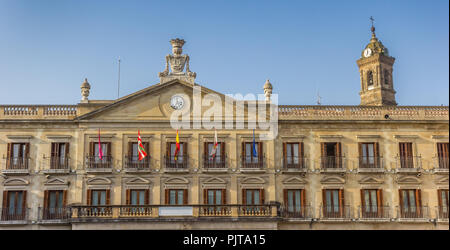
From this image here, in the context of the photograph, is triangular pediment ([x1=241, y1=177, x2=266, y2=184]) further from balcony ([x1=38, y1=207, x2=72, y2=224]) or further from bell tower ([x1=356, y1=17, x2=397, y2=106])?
bell tower ([x1=356, y1=17, x2=397, y2=106])

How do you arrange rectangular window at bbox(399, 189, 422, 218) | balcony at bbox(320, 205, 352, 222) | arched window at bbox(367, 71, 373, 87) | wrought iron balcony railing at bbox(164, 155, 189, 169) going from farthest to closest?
arched window at bbox(367, 71, 373, 87), rectangular window at bbox(399, 189, 422, 218), wrought iron balcony railing at bbox(164, 155, 189, 169), balcony at bbox(320, 205, 352, 222)

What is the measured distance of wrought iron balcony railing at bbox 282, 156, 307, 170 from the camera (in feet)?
149

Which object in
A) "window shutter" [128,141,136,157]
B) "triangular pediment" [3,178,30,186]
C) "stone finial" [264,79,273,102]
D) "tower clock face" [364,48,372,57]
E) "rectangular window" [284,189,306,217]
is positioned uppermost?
"tower clock face" [364,48,372,57]

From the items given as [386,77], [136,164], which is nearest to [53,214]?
[136,164]

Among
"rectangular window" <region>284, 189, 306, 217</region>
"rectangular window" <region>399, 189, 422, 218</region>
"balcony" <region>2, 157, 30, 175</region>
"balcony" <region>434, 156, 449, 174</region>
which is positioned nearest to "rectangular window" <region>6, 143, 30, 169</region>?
"balcony" <region>2, 157, 30, 175</region>

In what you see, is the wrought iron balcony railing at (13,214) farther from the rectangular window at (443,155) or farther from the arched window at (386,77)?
the arched window at (386,77)

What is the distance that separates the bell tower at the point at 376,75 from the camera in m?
66.1

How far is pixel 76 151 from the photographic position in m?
44.9

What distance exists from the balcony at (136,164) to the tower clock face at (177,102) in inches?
161

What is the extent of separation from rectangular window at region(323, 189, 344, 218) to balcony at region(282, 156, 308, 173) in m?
2.32

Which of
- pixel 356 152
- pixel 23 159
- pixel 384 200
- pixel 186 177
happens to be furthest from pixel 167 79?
pixel 384 200

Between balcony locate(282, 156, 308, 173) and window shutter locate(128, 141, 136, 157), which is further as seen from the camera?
balcony locate(282, 156, 308, 173)

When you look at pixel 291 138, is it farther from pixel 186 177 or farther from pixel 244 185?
pixel 186 177

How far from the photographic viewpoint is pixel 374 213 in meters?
45.0
